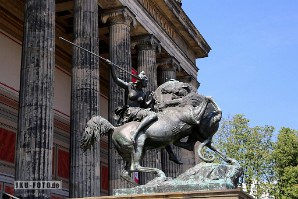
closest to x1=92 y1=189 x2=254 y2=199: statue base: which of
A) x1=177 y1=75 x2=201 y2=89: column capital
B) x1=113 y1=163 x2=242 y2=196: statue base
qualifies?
x1=113 y1=163 x2=242 y2=196: statue base

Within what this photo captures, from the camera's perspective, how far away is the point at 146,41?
24969mm

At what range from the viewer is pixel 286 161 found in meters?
35.8

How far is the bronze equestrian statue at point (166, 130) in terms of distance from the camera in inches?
339

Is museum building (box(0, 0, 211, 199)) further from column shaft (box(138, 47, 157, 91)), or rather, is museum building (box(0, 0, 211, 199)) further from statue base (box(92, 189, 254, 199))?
statue base (box(92, 189, 254, 199))

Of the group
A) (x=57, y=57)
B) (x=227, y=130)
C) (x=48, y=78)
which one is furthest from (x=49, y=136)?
(x=227, y=130)

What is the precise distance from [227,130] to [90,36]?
79.9 feet

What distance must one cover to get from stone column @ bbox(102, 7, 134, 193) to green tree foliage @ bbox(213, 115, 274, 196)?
18880 millimetres

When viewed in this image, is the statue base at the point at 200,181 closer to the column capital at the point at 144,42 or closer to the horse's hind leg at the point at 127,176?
the horse's hind leg at the point at 127,176

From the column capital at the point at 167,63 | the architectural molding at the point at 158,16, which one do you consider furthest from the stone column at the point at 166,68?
the architectural molding at the point at 158,16

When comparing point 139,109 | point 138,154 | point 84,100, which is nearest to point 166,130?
point 138,154

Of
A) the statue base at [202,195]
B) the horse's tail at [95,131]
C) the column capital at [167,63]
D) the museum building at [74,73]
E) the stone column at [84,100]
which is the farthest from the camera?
the column capital at [167,63]

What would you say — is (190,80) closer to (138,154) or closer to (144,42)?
(144,42)

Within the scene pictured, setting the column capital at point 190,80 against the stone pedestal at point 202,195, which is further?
the column capital at point 190,80

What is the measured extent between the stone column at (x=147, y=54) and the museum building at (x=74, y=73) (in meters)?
0.05
